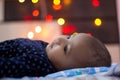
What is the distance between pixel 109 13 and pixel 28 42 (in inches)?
61.8

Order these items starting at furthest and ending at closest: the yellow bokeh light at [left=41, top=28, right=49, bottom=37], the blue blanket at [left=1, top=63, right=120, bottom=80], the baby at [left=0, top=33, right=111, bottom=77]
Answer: the yellow bokeh light at [left=41, top=28, right=49, bottom=37] → the baby at [left=0, top=33, right=111, bottom=77] → the blue blanket at [left=1, top=63, right=120, bottom=80]

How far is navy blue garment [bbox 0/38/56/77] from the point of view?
860mm

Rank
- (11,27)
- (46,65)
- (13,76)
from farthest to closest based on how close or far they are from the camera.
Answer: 1. (11,27)
2. (46,65)
3. (13,76)

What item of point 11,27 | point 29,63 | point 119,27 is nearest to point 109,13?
point 119,27

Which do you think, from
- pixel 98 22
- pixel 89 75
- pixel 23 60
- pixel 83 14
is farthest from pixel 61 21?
pixel 89 75

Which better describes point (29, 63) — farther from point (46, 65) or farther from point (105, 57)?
point (105, 57)

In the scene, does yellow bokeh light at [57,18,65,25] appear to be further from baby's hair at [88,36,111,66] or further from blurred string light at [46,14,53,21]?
baby's hair at [88,36,111,66]

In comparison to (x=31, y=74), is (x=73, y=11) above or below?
above

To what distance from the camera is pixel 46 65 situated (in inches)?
37.4

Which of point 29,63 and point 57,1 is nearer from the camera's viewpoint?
point 29,63

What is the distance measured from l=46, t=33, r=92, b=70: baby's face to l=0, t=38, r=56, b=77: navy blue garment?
0.09 ft

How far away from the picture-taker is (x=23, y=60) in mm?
920

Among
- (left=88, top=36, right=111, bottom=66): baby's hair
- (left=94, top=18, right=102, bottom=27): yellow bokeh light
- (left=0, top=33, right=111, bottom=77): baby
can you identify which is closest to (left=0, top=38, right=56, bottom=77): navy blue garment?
(left=0, top=33, right=111, bottom=77): baby

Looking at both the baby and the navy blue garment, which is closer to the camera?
the navy blue garment
